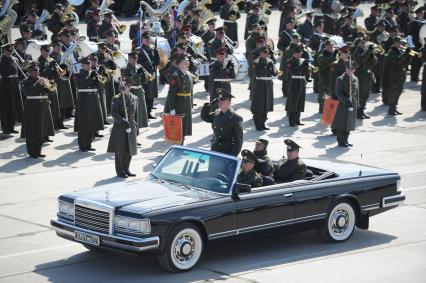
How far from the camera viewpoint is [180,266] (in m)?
13.1

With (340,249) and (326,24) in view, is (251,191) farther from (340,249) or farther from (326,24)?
(326,24)

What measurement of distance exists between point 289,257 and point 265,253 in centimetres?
35

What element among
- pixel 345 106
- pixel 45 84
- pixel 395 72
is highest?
pixel 45 84

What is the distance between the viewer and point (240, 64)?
26766mm

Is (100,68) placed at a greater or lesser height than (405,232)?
greater

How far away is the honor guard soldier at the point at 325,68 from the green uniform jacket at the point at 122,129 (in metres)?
7.53

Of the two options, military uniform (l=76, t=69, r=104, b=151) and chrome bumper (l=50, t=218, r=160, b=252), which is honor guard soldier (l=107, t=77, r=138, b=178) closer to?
military uniform (l=76, t=69, r=104, b=151)

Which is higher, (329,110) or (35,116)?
(35,116)

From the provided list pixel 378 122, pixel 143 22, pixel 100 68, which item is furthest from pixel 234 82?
pixel 100 68

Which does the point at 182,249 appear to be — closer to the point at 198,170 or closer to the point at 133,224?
the point at 133,224

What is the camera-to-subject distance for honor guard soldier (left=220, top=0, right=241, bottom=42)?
31.7 metres

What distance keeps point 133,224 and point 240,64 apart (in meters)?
14.3

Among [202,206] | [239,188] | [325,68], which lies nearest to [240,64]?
[325,68]

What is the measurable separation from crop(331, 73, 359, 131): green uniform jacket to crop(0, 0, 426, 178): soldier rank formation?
2cm
